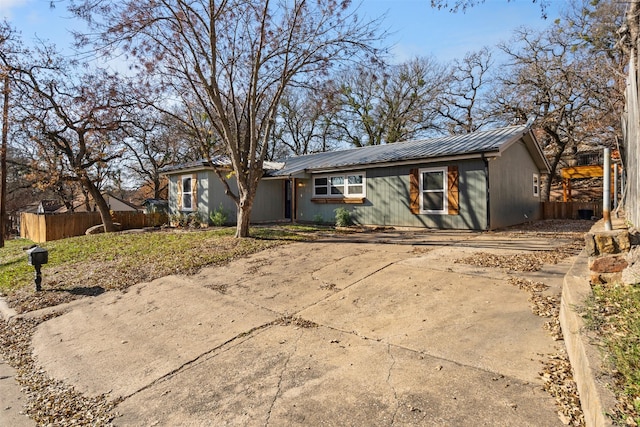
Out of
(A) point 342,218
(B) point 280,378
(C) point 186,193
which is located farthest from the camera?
(C) point 186,193

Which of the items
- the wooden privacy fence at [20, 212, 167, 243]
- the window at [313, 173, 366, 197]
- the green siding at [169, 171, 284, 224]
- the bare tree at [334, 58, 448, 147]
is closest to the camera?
the window at [313, 173, 366, 197]

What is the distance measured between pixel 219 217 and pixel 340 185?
5194mm

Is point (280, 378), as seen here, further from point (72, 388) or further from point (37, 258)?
point (37, 258)

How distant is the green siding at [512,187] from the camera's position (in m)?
10.8

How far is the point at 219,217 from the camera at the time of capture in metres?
14.0

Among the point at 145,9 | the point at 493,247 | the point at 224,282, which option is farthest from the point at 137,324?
the point at 145,9

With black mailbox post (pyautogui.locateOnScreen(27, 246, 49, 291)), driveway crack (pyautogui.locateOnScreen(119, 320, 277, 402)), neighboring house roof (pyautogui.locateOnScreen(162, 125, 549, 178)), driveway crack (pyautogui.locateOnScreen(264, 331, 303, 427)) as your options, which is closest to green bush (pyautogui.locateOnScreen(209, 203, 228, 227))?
neighboring house roof (pyautogui.locateOnScreen(162, 125, 549, 178))

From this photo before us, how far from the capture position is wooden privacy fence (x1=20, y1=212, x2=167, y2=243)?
1695 cm

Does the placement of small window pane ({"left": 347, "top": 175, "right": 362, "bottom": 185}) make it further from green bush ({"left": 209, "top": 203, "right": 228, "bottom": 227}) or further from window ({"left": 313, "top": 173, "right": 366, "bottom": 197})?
green bush ({"left": 209, "top": 203, "right": 228, "bottom": 227})

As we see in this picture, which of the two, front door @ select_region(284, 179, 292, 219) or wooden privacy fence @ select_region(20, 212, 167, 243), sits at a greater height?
front door @ select_region(284, 179, 292, 219)

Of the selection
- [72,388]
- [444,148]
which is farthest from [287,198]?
[72,388]

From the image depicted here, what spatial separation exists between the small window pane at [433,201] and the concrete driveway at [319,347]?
15.9ft

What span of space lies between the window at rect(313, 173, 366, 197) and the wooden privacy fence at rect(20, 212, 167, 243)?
9.09 metres

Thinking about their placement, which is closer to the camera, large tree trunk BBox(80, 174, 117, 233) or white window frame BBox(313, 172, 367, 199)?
white window frame BBox(313, 172, 367, 199)
